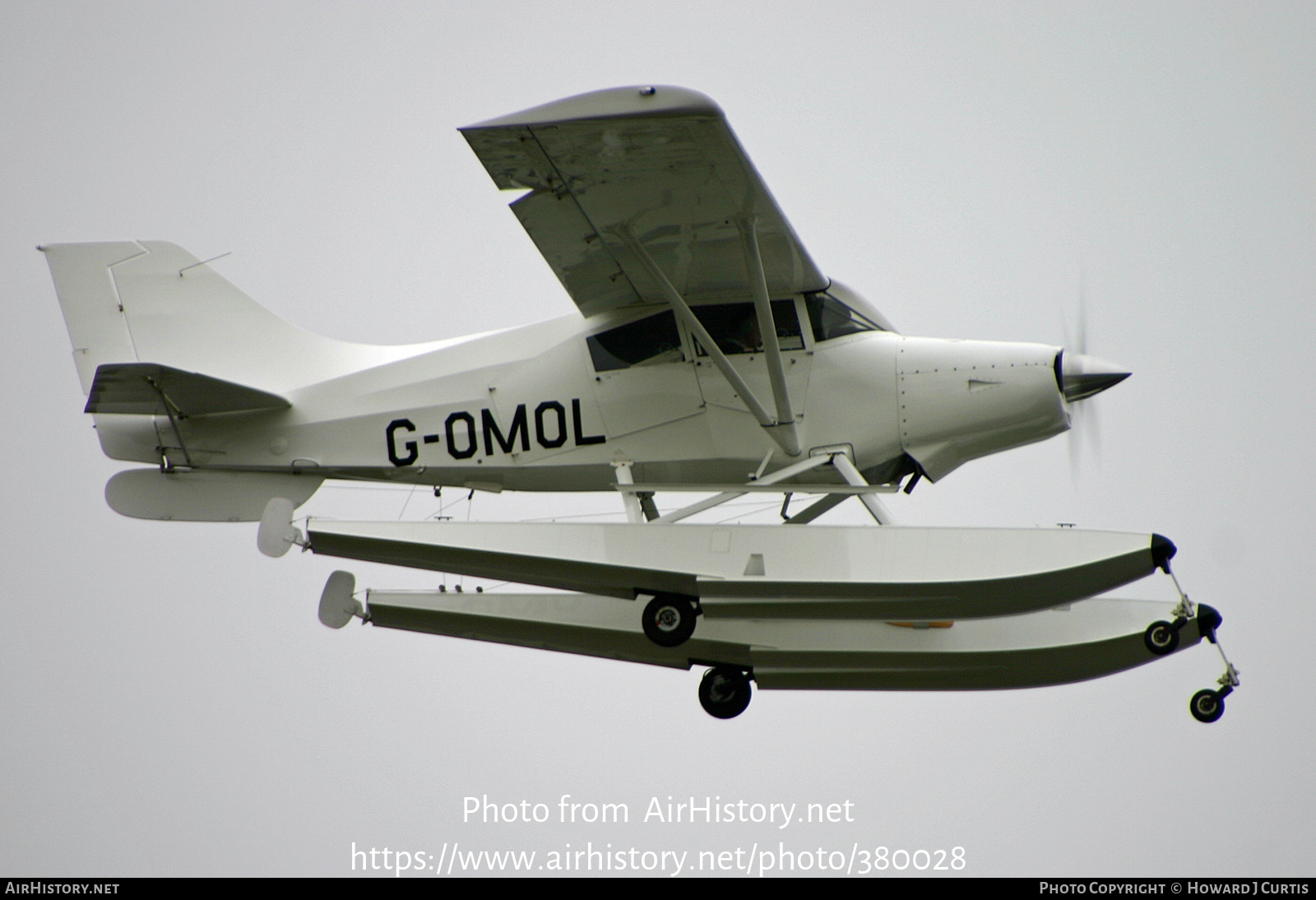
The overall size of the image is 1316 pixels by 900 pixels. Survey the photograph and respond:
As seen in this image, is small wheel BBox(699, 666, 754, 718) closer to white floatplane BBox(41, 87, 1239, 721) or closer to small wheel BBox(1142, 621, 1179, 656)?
white floatplane BBox(41, 87, 1239, 721)

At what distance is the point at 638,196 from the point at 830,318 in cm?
192

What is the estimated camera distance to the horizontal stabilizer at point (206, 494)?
10.4 meters

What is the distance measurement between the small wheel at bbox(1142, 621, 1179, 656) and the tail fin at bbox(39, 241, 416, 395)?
5.80m

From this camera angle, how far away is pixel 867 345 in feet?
32.0

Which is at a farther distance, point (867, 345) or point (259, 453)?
point (259, 453)

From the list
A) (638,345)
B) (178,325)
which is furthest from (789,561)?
(178,325)

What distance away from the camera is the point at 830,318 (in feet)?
32.2

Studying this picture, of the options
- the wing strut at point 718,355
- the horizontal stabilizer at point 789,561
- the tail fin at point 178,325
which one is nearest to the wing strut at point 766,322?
the wing strut at point 718,355

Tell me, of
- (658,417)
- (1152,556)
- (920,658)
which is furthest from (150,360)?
(1152,556)

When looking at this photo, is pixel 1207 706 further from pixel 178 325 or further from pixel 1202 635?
pixel 178 325

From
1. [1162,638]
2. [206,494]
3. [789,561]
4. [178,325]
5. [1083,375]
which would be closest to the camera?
[789,561]

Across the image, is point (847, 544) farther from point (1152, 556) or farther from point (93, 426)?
point (93, 426)

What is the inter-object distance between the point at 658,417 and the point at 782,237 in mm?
1627

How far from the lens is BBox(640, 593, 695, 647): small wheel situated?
8.82 meters
